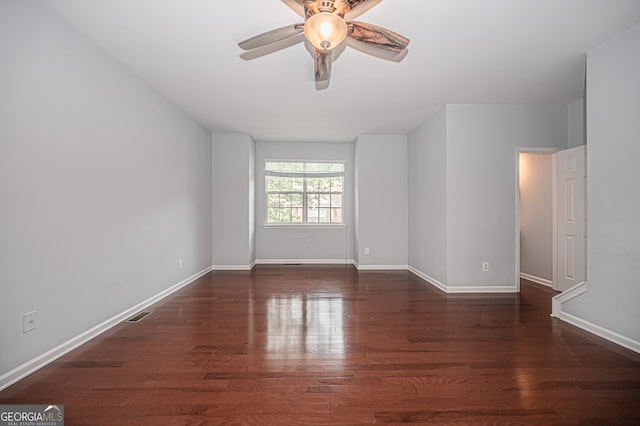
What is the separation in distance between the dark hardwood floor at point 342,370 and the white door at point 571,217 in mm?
913

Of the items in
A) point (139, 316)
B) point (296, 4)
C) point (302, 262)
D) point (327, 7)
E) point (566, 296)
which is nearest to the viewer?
point (327, 7)

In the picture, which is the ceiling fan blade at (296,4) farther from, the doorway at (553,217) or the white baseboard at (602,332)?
the doorway at (553,217)

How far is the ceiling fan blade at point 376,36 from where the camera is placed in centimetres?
212

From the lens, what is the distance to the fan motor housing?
1.90 meters

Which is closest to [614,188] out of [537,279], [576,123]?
[576,123]

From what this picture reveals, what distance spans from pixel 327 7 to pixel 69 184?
7.55ft

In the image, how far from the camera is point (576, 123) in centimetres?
432

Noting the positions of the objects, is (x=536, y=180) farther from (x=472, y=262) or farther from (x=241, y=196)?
(x=241, y=196)

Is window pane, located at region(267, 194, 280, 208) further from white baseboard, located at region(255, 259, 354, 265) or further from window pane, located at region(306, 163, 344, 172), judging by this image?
white baseboard, located at region(255, 259, 354, 265)

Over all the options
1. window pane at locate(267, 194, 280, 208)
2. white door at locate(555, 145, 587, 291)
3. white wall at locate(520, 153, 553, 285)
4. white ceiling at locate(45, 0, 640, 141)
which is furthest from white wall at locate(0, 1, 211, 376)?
white wall at locate(520, 153, 553, 285)

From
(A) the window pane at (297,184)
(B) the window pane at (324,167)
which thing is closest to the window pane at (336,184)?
(B) the window pane at (324,167)

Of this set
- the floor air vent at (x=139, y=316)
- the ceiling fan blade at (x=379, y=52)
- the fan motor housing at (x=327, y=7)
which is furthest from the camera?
the floor air vent at (x=139, y=316)

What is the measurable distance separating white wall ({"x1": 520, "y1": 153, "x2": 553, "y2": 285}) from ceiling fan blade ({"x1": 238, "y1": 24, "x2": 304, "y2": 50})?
440 cm

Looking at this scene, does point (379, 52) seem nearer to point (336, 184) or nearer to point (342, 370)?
point (342, 370)
